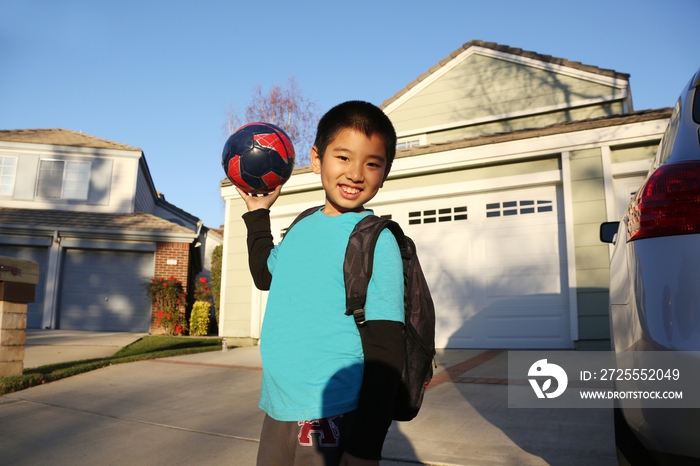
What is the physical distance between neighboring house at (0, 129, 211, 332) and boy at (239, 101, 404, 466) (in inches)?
630

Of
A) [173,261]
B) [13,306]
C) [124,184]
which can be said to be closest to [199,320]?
[173,261]

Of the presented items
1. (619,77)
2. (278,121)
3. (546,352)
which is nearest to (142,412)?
(546,352)

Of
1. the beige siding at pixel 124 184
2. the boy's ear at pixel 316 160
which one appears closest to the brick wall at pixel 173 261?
the beige siding at pixel 124 184

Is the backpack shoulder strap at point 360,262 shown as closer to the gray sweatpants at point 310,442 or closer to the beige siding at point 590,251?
the gray sweatpants at point 310,442

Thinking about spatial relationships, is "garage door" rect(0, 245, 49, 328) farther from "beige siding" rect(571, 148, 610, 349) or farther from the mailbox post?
"beige siding" rect(571, 148, 610, 349)

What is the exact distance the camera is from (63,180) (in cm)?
1853

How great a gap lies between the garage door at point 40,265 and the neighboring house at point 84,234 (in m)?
0.03

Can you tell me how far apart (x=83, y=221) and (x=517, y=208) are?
46.2 ft

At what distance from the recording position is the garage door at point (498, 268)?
7.85 metres

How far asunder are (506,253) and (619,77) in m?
5.70

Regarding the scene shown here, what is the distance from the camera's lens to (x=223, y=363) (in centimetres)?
771

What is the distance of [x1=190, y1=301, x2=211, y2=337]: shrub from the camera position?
16297 millimetres

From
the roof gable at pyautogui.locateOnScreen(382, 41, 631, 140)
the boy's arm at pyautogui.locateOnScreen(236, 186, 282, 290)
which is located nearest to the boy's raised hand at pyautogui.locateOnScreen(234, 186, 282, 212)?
the boy's arm at pyautogui.locateOnScreen(236, 186, 282, 290)

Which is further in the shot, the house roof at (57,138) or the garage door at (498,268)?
the house roof at (57,138)
